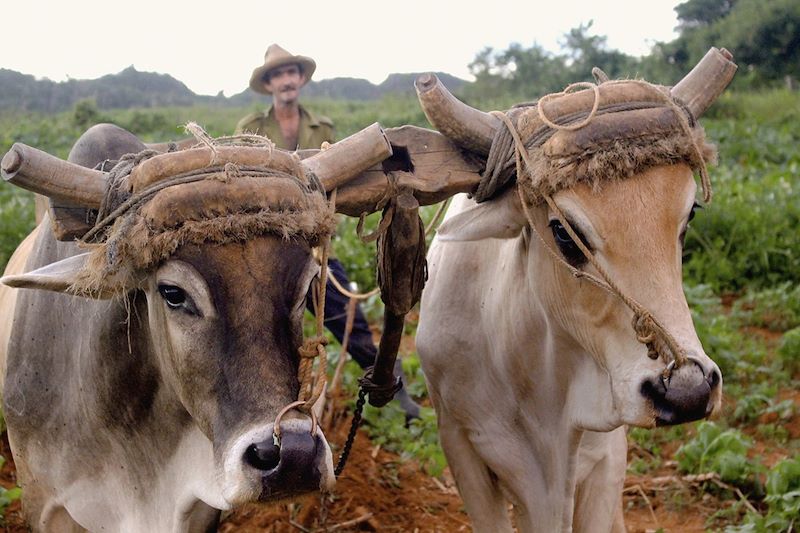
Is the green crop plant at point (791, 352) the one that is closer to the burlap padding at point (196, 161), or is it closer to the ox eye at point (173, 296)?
the burlap padding at point (196, 161)

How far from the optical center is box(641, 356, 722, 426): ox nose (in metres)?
2.38

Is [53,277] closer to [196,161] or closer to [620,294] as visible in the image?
[196,161]

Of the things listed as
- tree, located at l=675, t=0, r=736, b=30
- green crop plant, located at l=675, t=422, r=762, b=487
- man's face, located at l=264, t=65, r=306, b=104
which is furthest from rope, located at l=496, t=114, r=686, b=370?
tree, located at l=675, t=0, r=736, b=30

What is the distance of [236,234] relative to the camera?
242 centimetres

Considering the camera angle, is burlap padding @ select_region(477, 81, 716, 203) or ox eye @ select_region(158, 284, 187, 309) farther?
burlap padding @ select_region(477, 81, 716, 203)

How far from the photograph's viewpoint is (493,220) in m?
2.99

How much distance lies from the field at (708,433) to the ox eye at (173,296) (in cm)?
74

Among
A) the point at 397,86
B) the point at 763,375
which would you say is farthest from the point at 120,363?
the point at 397,86

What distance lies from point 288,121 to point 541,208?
341cm

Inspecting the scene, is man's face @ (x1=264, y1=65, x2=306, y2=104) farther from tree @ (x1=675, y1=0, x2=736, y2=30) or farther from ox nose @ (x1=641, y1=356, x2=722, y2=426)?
tree @ (x1=675, y1=0, x2=736, y2=30)

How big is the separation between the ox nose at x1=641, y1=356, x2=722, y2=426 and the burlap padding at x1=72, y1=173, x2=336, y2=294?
105 centimetres

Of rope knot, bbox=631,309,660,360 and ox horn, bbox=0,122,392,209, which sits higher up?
ox horn, bbox=0,122,392,209

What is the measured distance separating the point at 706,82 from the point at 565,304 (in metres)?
0.89

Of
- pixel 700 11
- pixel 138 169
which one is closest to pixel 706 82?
pixel 138 169
